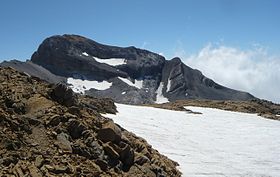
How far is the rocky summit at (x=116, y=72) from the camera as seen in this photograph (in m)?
143

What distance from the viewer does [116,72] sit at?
158500 mm

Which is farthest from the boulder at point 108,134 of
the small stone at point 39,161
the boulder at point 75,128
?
the small stone at point 39,161

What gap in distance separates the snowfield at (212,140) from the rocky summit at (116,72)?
82459 mm

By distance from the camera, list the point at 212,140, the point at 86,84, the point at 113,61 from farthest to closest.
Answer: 1. the point at 113,61
2. the point at 86,84
3. the point at 212,140

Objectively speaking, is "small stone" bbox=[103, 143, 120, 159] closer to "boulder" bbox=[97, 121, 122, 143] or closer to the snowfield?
"boulder" bbox=[97, 121, 122, 143]

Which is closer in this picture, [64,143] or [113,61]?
[64,143]

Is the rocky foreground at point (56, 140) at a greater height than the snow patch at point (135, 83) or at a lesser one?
Answer: lesser

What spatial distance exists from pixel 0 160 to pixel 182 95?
12811 centimetres

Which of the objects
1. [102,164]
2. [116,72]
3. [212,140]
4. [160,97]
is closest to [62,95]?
[102,164]

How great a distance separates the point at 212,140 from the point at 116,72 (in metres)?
123

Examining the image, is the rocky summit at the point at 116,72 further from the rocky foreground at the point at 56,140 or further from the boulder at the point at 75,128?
the boulder at the point at 75,128

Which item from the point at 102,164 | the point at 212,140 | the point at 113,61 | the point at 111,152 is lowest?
the point at 102,164

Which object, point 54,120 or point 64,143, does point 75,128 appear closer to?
point 54,120

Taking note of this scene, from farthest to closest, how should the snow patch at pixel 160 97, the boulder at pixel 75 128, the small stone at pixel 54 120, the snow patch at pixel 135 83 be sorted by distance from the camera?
the snow patch at pixel 135 83 → the snow patch at pixel 160 97 → the boulder at pixel 75 128 → the small stone at pixel 54 120
